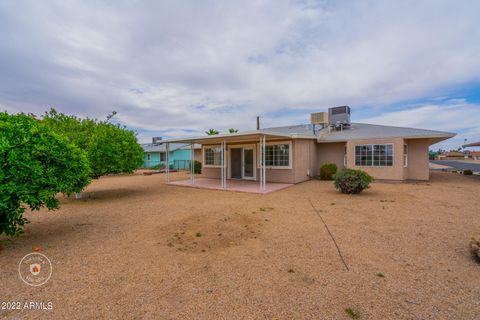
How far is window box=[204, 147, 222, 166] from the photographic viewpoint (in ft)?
46.9

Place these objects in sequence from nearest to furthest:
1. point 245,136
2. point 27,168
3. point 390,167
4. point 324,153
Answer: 1. point 27,168
2. point 245,136
3. point 390,167
4. point 324,153

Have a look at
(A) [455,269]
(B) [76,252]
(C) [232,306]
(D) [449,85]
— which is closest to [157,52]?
(B) [76,252]

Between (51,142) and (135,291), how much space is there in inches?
141

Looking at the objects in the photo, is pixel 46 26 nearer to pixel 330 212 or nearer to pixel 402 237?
pixel 330 212

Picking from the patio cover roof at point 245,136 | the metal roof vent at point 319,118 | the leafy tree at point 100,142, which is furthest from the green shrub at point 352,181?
the leafy tree at point 100,142

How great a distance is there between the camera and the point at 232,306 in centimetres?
230

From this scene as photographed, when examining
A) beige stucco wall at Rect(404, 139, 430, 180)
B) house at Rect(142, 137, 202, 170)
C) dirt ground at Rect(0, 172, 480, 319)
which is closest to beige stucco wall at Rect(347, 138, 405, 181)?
beige stucco wall at Rect(404, 139, 430, 180)

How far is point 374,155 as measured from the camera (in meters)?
12.0

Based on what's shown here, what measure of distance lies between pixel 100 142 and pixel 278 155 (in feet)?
28.1

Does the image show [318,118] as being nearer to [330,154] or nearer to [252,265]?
[330,154]

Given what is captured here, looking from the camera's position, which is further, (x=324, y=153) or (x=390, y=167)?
(x=324, y=153)

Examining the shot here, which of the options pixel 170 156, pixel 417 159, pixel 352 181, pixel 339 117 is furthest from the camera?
pixel 170 156

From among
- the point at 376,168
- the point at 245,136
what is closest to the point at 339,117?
the point at 376,168

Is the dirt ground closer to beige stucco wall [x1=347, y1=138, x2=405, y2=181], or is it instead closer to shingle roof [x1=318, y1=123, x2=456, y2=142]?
beige stucco wall [x1=347, y1=138, x2=405, y2=181]
